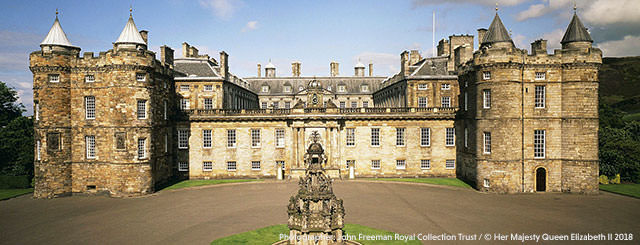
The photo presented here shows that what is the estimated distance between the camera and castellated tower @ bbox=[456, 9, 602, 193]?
Answer: 28.9m

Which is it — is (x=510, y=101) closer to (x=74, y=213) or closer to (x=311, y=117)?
(x=311, y=117)

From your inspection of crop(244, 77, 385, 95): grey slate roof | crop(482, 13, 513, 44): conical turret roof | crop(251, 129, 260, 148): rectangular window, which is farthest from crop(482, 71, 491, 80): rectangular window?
crop(244, 77, 385, 95): grey slate roof

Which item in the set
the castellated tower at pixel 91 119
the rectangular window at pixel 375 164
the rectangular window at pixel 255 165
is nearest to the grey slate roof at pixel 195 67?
the rectangular window at pixel 255 165

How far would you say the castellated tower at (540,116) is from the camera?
2888cm

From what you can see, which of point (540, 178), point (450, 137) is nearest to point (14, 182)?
point (450, 137)

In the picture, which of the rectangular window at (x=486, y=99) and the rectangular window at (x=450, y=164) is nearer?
the rectangular window at (x=486, y=99)

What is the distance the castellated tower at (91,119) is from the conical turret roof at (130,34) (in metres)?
0.46

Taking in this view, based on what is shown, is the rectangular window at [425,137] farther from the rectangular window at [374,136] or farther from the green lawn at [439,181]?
the rectangular window at [374,136]

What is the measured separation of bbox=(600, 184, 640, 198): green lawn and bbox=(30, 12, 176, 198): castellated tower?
1566 inches

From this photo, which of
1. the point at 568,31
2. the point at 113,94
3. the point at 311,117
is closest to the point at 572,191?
the point at 568,31

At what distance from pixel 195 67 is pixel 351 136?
876 inches

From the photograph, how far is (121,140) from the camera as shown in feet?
96.2

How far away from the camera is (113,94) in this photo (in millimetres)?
29188

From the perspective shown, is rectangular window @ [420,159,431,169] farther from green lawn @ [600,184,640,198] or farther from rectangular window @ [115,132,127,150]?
rectangular window @ [115,132,127,150]
